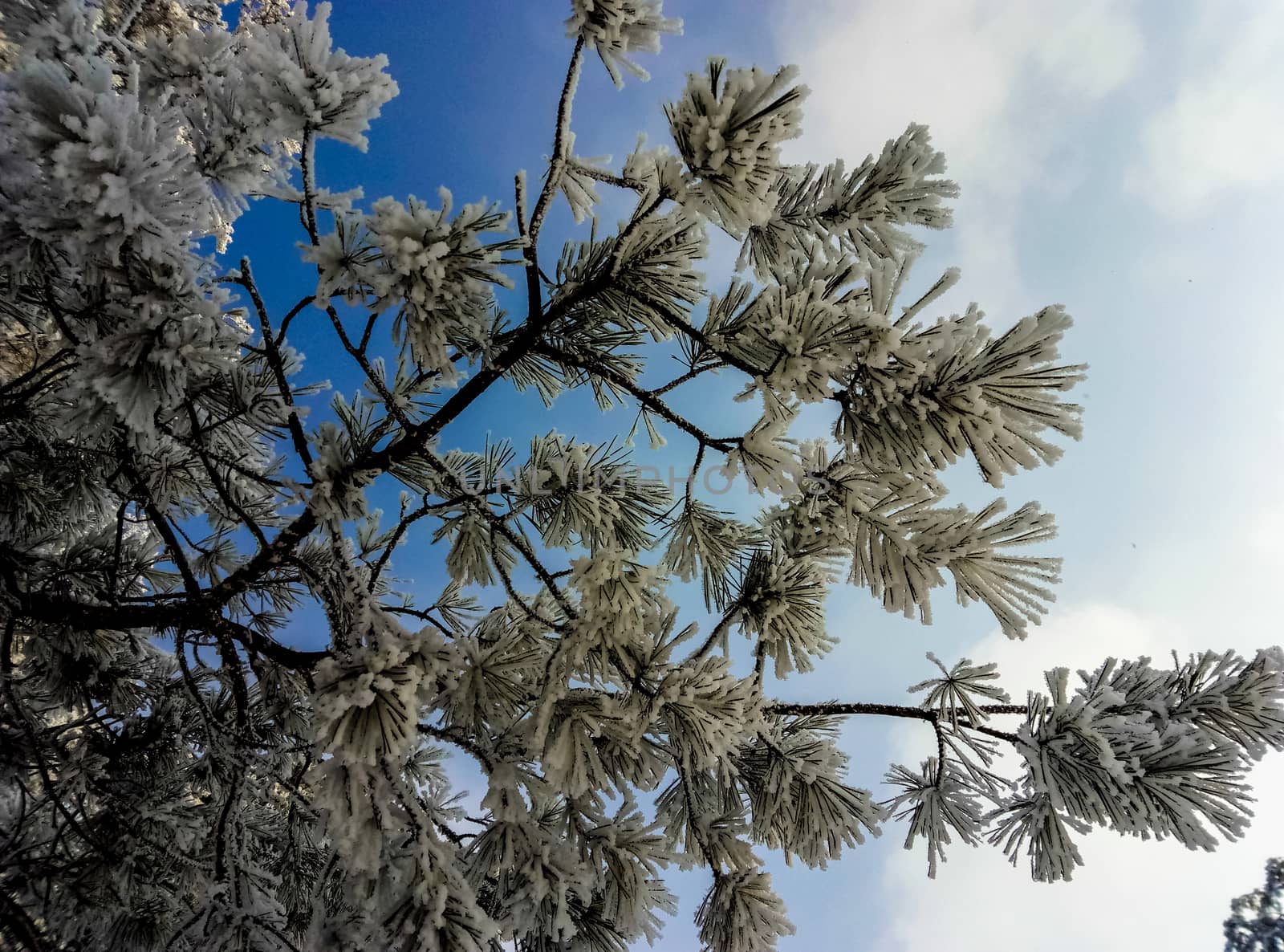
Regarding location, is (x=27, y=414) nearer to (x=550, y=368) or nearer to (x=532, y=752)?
(x=550, y=368)

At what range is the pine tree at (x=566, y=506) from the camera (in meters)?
1.22

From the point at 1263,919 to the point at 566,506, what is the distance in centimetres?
1060

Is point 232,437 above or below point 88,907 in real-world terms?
above

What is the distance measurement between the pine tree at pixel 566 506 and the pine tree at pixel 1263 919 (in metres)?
9.43

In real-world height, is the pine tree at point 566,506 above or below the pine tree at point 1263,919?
below

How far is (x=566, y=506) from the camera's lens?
1.98 meters

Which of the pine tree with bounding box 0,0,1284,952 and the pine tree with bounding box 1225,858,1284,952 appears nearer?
the pine tree with bounding box 0,0,1284,952

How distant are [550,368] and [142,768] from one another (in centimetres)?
231

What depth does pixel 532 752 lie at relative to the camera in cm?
156

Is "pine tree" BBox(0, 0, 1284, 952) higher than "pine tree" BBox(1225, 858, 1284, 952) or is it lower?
lower

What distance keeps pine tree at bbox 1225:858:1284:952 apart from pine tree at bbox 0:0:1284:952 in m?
9.43

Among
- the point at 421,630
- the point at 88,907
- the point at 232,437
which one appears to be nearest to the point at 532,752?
the point at 421,630

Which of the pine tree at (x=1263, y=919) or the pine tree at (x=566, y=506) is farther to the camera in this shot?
the pine tree at (x=1263, y=919)

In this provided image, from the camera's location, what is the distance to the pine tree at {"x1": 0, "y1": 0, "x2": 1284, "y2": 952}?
122 centimetres
